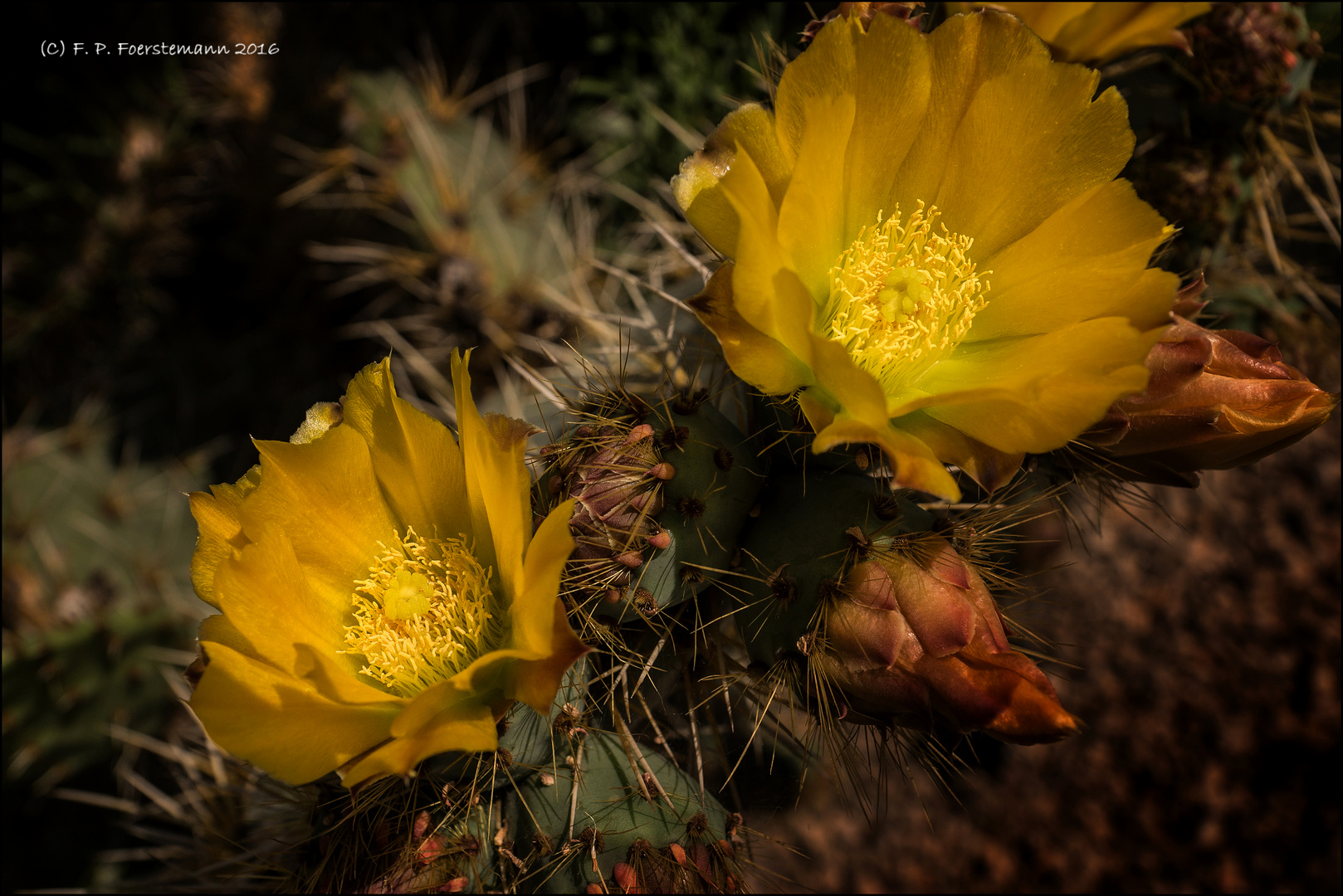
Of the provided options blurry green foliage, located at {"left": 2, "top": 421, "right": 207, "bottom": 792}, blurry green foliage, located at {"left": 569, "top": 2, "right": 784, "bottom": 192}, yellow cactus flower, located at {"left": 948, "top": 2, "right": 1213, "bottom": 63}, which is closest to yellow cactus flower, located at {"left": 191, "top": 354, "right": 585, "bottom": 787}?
yellow cactus flower, located at {"left": 948, "top": 2, "right": 1213, "bottom": 63}

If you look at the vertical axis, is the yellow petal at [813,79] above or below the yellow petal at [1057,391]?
above

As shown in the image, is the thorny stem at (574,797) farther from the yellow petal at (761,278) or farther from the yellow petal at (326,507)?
the yellow petal at (761,278)

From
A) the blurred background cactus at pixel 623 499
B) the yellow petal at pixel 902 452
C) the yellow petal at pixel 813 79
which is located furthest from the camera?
the blurred background cactus at pixel 623 499

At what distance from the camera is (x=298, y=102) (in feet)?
6.59

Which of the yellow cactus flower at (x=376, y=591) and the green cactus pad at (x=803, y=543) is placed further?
the green cactus pad at (x=803, y=543)

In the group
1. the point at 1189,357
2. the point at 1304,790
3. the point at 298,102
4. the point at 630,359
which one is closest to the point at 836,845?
the point at 1304,790

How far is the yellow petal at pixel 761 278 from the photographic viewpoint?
0.76 meters

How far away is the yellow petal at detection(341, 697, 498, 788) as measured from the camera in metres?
0.74

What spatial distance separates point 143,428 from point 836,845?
227 cm

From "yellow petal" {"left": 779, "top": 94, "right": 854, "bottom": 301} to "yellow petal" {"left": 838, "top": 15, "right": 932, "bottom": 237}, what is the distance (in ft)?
0.09

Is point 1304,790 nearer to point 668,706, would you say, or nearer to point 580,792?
point 668,706

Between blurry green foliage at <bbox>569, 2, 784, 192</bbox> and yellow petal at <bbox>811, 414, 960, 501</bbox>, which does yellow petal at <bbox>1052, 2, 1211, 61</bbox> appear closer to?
yellow petal at <bbox>811, 414, 960, 501</bbox>

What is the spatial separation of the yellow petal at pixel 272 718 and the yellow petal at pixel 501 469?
196mm

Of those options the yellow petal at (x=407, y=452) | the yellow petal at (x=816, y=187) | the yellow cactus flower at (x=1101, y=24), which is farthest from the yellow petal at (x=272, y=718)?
the yellow cactus flower at (x=1101, y=24)
